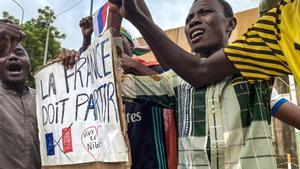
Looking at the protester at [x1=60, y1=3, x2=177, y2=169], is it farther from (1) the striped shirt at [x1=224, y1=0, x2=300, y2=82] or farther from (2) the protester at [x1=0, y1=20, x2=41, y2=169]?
(2) the protester at [x1=0, y1=20, x2=41, y2=169]

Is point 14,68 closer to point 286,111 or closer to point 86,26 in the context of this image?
point 86,26

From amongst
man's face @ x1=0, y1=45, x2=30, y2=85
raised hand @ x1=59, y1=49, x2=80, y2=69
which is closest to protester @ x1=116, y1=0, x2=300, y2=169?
raised hand @ x1=59, y1=49, x2=80, y2=69

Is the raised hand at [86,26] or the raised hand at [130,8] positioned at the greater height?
the raised hand at [86,26]

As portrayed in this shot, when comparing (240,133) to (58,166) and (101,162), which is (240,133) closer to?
(101,162)

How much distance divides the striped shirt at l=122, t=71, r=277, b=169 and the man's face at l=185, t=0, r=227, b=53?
208 mm

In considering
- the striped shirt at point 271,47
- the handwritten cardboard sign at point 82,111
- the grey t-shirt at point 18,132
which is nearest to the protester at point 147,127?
the handwritten cardboard sign at point 82,111

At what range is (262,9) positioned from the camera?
164 cm

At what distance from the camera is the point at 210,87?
166 centimetres

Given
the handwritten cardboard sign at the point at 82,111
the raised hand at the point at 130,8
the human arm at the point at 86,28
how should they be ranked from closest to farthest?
the raised hand at the point at 130,8, the handwritten cardboard sign at the point at 82,111, the human arm at the point at 86,28

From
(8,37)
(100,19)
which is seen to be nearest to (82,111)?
(100,19)

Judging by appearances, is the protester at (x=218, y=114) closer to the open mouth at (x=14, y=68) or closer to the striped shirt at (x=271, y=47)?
the striped shirt at (x=271, y=47)

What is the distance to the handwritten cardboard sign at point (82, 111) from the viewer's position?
1840 millimetres

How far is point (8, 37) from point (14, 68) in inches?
7.9

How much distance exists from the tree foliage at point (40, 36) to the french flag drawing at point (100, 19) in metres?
12.4
